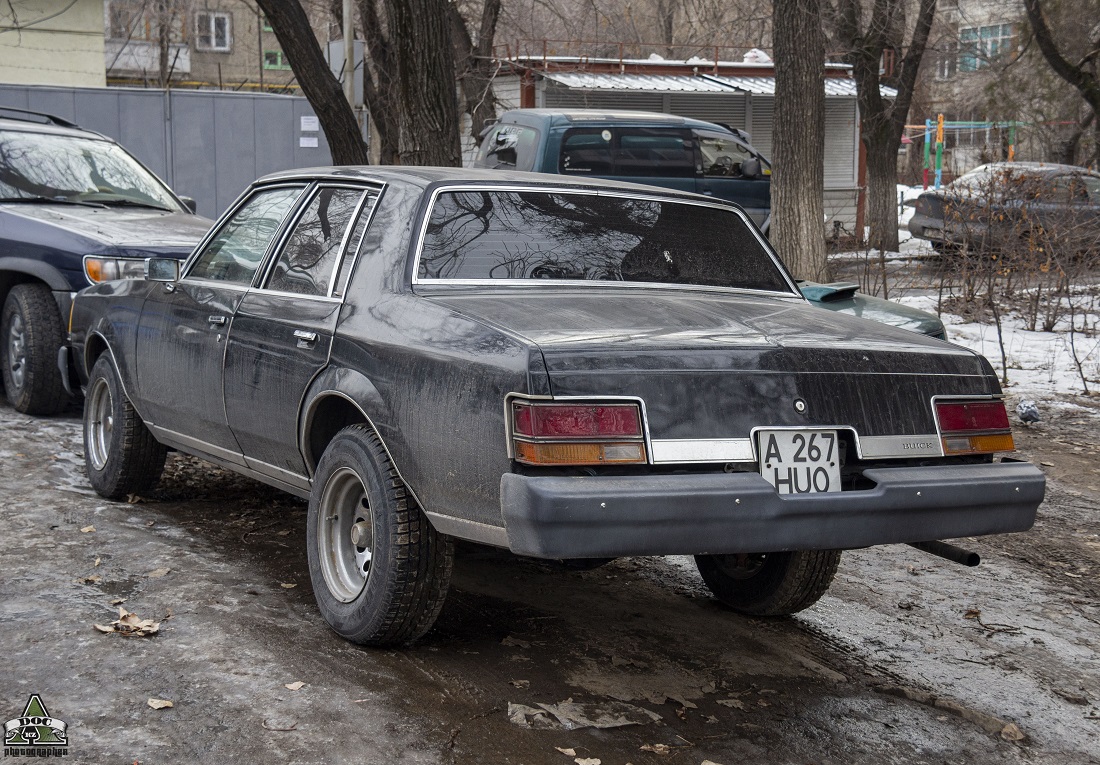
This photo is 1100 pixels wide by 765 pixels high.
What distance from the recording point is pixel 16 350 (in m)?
8.18

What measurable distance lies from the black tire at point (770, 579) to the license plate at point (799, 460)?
0.76 m

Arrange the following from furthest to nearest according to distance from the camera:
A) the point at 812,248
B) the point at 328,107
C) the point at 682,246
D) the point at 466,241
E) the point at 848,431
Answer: the point at 328,107
the point at 812,248
the point at 682,246
the point at 466,241
the point at 848,431

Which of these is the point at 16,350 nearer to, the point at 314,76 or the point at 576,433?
the point at 314,76

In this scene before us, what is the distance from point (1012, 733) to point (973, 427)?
3.05ft

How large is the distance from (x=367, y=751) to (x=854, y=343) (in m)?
1.88

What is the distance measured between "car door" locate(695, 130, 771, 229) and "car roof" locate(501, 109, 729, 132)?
17 centimetres

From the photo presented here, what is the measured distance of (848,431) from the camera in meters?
3.67

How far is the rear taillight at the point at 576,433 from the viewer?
332 centimetres

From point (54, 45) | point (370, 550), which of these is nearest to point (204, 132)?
point (54, 45)

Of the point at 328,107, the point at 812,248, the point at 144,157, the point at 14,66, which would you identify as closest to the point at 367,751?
the point at 812,248

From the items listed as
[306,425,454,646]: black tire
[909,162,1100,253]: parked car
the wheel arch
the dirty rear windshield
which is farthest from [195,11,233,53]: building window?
[306,425,454,646]: black tire

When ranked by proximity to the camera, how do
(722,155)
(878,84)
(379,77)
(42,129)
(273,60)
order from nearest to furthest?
(42,129), (722,155), (379,77), (878,84), (273,60)

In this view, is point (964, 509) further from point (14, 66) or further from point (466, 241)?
point (14, 66)

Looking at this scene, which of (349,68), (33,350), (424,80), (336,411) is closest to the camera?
(336,411)
